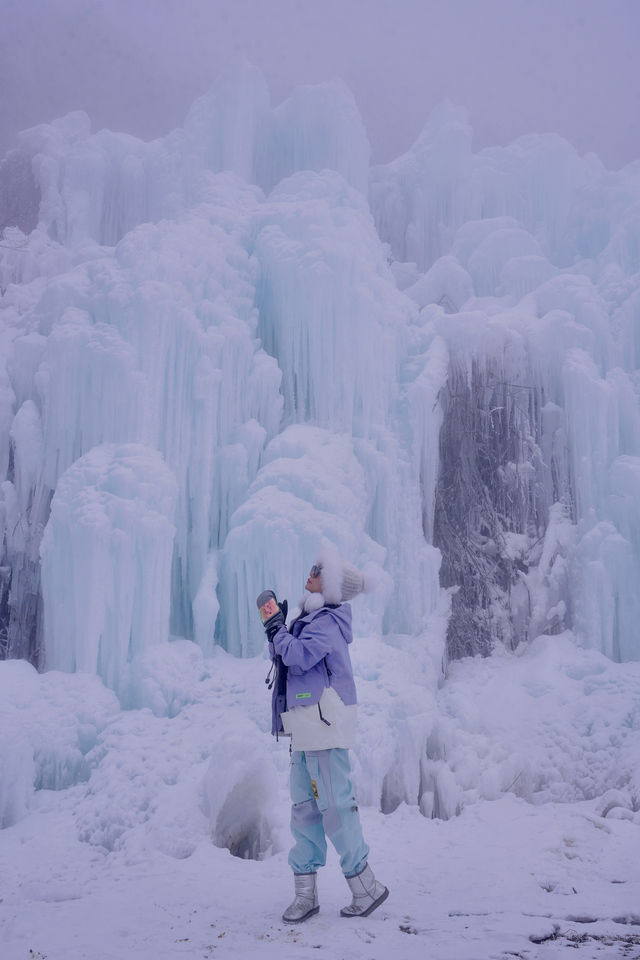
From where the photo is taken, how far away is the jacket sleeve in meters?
3.57

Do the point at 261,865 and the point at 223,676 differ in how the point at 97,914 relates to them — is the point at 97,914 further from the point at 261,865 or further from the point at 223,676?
the point at 223,676

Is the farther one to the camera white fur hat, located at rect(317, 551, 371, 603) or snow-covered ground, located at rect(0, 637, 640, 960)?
white fur hat, located at rect(317, 551, 371, 603)

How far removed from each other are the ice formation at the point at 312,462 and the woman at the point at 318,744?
2395 millimetres

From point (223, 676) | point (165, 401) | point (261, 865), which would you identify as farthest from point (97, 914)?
point (165, 401)

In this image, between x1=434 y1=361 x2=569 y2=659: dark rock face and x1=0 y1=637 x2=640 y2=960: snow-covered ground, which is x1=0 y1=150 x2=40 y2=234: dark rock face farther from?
x1=0 y1=637 x2=640 y2=960: snow-covered ground

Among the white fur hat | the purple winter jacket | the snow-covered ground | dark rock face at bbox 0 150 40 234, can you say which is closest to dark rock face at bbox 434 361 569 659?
the snow-covered ground

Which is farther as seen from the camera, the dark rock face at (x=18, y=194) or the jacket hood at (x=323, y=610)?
the dark rock face at (x=18, y=194)

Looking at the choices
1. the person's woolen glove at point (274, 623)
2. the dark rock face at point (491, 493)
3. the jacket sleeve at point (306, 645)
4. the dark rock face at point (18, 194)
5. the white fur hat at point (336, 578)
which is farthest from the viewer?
the dark rock face at point (18, 194)

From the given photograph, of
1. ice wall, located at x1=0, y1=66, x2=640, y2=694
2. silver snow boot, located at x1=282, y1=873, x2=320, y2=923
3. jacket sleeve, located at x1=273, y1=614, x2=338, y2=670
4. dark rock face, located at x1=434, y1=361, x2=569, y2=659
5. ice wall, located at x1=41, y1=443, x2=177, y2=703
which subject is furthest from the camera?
dark rock face, located at x1=434, y1=361, x2=569, y2=659

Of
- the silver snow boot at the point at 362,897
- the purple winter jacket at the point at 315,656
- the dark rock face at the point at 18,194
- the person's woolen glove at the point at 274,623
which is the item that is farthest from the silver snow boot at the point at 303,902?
the dark rock face at the point at 18,194

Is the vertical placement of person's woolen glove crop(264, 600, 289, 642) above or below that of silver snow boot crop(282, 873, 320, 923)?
above

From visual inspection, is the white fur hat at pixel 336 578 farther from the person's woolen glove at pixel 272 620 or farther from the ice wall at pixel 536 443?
the ice wall at pixel 536 443

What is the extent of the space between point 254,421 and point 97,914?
574 centimetres

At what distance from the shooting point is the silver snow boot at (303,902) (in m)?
3.42
